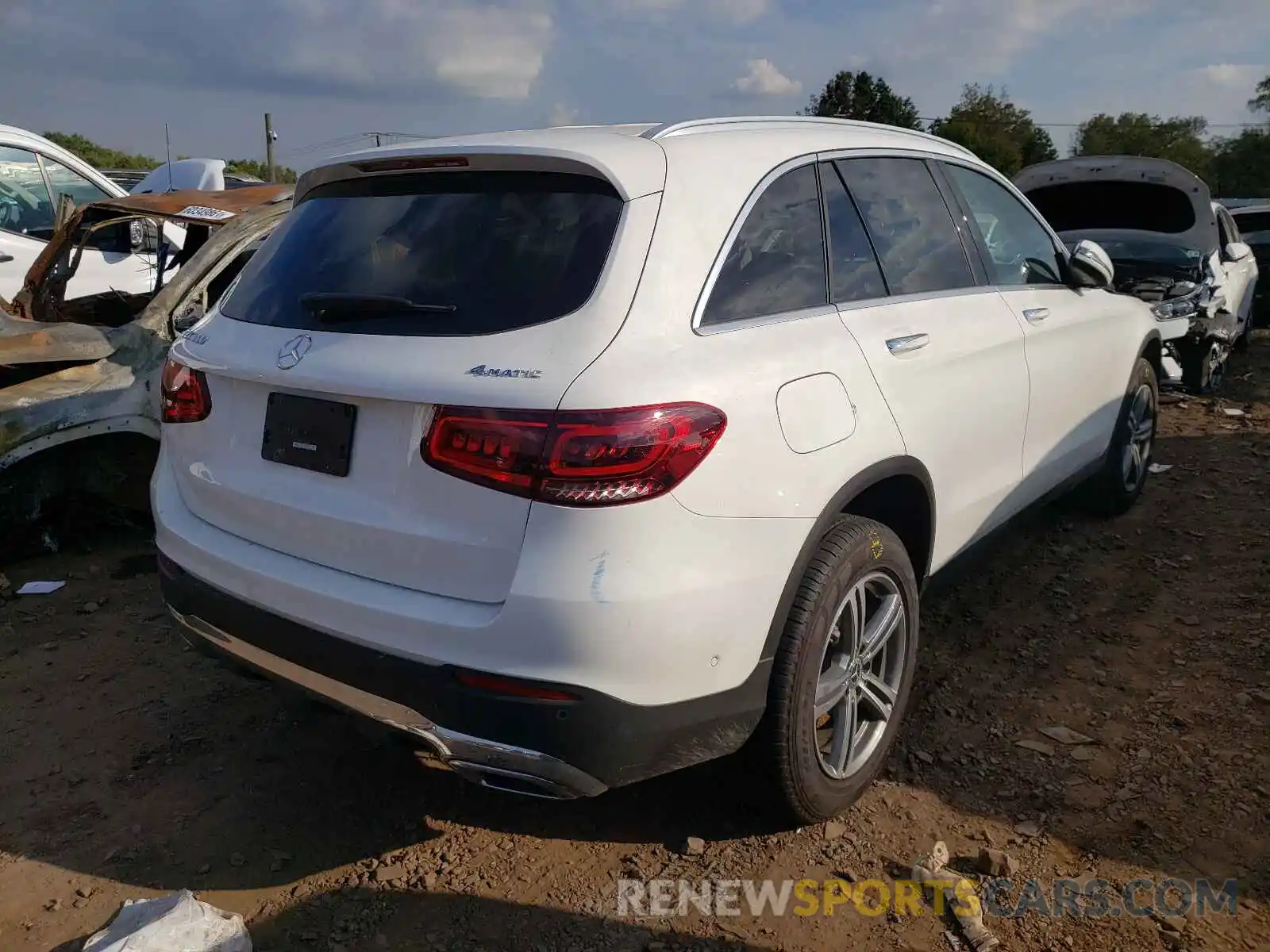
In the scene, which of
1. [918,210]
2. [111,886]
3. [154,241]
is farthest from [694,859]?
[154,241]

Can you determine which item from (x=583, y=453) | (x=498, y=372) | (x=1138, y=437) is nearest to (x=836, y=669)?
(x=583, y=453)

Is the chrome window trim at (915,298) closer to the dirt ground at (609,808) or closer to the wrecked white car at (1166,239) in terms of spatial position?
the dirt ground at (609,808)

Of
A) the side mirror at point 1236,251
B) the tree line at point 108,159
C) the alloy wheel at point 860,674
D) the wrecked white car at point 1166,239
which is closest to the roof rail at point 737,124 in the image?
the alloy wheel at point 860,674

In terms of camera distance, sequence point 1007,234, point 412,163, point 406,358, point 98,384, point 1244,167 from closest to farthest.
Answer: point 406,358 < point 412,163 < point 1007,234 < point 98,384 < point 1244,167

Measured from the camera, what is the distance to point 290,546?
2391 mm

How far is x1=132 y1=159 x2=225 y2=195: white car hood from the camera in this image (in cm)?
839

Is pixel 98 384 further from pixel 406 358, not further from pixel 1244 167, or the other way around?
pixel 1244 167

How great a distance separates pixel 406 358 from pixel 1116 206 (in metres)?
8.15

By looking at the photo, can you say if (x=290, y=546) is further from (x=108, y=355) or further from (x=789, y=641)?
(x=108, y=355)

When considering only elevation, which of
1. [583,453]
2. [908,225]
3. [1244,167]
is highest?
[1244,167]

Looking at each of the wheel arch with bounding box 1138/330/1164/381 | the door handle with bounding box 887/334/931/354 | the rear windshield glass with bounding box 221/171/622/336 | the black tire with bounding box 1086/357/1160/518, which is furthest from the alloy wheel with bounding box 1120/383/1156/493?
the rear windshield glass with bounding box 221/171/622/336

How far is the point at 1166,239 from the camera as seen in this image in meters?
8.06

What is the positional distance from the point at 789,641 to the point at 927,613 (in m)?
2.02

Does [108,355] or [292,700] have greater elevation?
[108,355]
